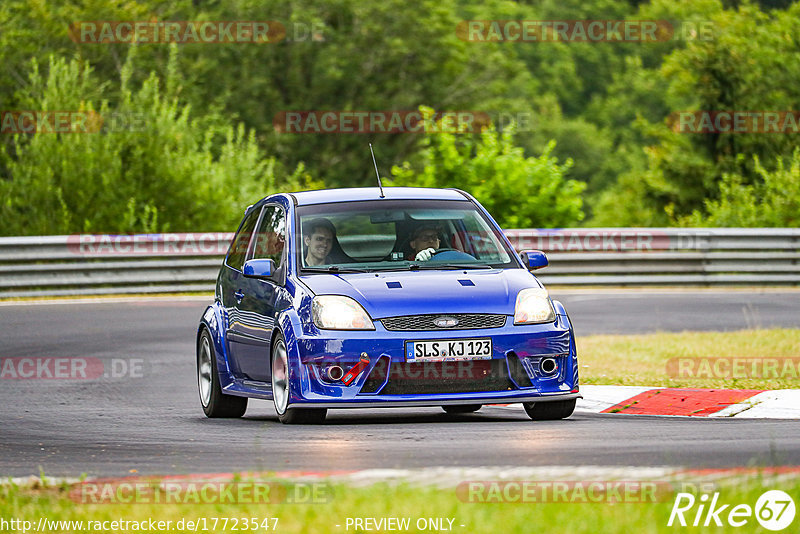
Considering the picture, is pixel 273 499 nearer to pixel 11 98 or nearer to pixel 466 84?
pixel 11 98

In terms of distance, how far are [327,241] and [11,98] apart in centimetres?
3584

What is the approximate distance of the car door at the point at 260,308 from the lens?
10.4 metres

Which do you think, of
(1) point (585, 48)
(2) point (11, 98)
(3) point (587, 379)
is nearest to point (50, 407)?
(3) point (587, 379)

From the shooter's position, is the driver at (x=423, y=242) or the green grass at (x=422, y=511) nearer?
the green grass at (x=422, y=511)

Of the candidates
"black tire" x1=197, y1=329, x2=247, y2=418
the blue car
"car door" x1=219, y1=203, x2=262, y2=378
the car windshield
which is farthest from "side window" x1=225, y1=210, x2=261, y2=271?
the car windshield

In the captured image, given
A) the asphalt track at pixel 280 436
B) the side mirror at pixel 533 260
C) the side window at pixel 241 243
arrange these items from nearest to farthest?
1. the asphalt track at pixel 280 436
2. the side mirror at pixel 533 260
3. the side window at pixel 241 243

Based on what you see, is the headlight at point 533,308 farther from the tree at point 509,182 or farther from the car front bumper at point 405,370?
the tree at point 509,182

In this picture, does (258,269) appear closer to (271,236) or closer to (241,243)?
(271,236)

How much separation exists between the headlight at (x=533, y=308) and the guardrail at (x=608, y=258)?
1476 centimetres

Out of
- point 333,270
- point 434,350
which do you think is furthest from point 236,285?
point 434,350

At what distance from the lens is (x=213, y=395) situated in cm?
1144

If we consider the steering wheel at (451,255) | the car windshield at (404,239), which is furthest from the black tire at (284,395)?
the steering wheel at (451,255)

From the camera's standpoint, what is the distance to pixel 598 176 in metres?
90.4

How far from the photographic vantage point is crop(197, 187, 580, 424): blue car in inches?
377
